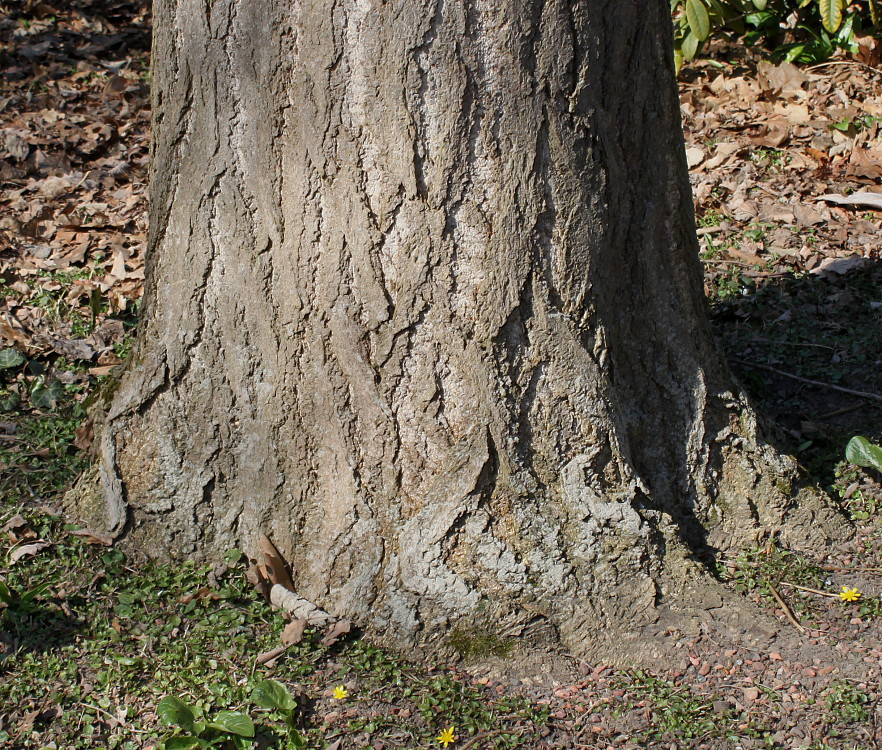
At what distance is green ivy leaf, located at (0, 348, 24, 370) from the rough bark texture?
1155 millimetres

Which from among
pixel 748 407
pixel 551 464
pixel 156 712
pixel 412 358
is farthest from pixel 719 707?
pixel 156 712

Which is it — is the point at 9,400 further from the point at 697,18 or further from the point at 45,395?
the point at 697,18

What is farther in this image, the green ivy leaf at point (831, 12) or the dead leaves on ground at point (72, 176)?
the green ivy leaf at point (831, 12)

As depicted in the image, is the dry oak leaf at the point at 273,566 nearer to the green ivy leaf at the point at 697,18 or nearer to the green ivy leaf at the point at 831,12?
the green ivy leaf at the point at 697,18

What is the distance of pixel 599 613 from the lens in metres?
2.76

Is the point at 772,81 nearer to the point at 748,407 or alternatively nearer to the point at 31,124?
the point at 748,407

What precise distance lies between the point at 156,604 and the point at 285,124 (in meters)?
1.56

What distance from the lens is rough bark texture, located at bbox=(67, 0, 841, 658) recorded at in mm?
2400

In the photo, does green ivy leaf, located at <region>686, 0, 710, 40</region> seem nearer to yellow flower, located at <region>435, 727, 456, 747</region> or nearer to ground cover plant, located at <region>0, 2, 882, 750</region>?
ground cover plant, located at <region>0, 2, 882, 750</region>

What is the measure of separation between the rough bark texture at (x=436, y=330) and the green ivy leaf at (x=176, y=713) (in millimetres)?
573

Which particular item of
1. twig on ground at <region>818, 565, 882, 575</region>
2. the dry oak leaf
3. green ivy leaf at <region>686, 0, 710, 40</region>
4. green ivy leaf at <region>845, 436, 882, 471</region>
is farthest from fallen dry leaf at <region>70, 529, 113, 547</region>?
green ivy leaf at <region>686, 0, 710, 40</region>

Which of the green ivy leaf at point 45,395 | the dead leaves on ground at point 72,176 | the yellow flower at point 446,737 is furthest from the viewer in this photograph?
the dead leaves on ground at point 72,176

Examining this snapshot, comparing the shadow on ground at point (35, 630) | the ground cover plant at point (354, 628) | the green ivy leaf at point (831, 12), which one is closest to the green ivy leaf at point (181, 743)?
the ground cover plant at point (354, 628)

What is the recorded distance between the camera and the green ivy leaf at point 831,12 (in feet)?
20.6
